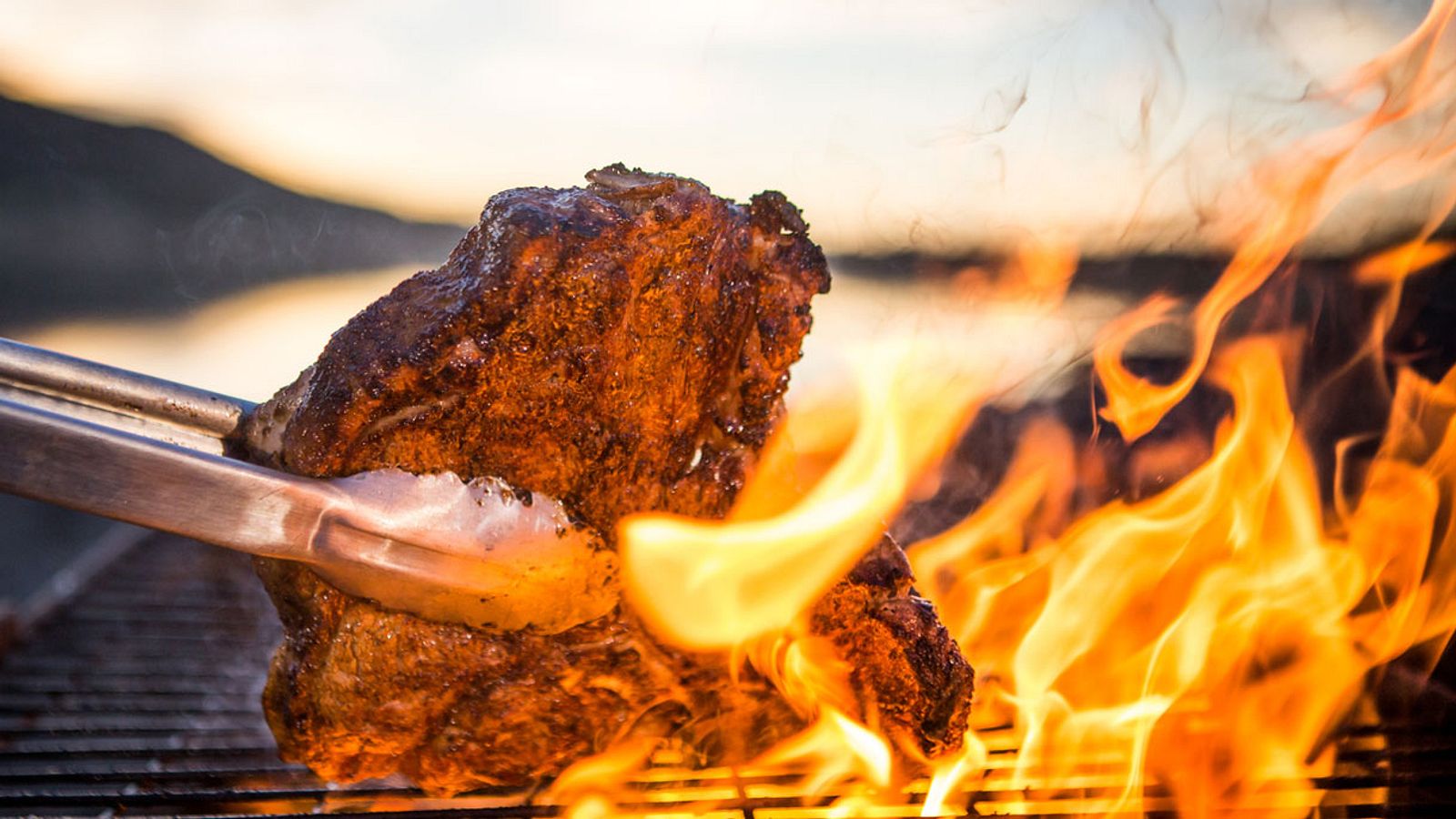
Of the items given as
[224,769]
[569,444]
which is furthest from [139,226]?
[569,444]

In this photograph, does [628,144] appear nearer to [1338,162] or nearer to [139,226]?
[139,226]

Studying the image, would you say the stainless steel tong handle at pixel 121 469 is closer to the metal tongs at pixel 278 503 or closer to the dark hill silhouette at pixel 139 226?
the metal tongs at pixel 278 503

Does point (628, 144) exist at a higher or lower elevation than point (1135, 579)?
higher

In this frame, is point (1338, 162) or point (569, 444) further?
point (1338, 162)

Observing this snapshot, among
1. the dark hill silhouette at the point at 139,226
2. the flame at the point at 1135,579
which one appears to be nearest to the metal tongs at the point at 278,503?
the flame at the point at 1135,579

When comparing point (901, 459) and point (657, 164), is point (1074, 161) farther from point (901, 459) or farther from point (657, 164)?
point (657, 164)

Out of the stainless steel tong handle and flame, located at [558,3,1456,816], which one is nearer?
the stainless steel tong handle

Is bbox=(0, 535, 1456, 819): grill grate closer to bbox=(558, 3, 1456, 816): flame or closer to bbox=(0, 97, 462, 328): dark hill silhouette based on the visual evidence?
bbox=(558, 3, 1456, 816): flame

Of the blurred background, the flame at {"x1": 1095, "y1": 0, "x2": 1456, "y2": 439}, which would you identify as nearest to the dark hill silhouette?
the blurred background
